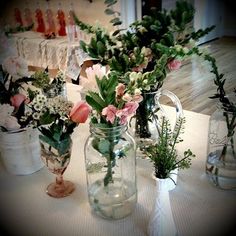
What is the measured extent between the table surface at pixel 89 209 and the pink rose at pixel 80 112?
21 centimetres

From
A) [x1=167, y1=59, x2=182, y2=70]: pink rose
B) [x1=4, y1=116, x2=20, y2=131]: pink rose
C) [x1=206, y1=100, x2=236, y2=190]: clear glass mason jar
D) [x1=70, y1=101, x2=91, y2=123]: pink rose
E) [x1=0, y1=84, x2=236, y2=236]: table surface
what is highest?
[x1=167, y1=59, x2=182, y2=70]: pink rose

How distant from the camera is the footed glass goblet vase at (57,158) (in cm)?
66

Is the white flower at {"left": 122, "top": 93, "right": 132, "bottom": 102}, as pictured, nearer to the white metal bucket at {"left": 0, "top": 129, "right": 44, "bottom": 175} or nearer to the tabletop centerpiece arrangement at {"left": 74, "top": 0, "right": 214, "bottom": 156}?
the tabletop centerpiece arrangement at {"left": 74, "top": 0, "right": 214, "bottom": 156}

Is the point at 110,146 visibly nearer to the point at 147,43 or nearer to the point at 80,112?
the point at 80,112

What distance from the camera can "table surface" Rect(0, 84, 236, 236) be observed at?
605mm

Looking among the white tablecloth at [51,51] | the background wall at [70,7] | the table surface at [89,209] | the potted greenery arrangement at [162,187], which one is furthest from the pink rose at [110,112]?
the background wall at [70,7]

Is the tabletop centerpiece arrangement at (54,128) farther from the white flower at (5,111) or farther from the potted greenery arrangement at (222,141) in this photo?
the potted greenery arrangement at (222,141)

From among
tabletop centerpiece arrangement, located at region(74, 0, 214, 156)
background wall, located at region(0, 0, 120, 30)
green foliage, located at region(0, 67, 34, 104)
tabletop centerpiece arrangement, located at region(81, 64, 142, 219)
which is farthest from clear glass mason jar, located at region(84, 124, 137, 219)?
background wall, located at region(0, 0, 120, 30)

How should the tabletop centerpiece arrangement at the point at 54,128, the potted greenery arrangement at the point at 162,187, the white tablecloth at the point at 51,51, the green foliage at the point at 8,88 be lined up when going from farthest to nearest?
the white tablecloth at the point at 51,51
the green foliage at the point at 8,88
the tabletop centerpiece arrangement at the point at 54,128
the potted greenery arrangement at the point at 162,187

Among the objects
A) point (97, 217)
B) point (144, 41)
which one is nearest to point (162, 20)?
point (144, 41)

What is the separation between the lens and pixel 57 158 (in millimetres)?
674

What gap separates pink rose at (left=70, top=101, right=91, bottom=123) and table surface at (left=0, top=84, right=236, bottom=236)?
8.2 inches

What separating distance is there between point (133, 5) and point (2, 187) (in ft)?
7.20

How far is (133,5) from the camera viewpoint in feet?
8.44
